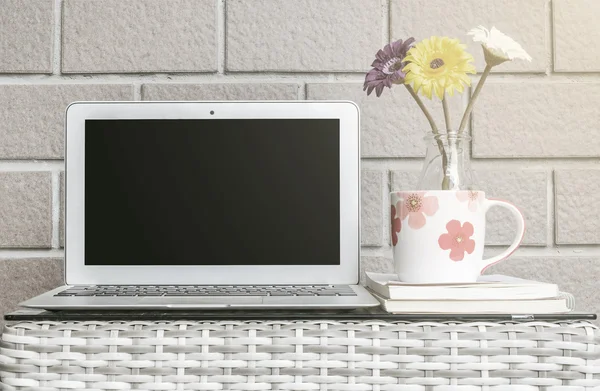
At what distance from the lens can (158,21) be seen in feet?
2.99

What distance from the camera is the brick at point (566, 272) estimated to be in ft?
2.93

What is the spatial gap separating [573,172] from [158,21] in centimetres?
77

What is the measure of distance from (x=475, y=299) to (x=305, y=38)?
0.56m

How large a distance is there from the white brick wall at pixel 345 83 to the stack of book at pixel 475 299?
1.16 feet

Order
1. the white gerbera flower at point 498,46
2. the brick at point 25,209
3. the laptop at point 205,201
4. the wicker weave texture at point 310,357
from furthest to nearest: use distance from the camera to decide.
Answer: the brick at point 25,209, the laptop at point 205,201, the white gerbera flower at point 498,46, the wicker weave texture at point 310,357

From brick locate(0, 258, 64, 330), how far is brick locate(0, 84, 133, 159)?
0.18 meters

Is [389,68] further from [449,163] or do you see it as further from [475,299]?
[475,299]

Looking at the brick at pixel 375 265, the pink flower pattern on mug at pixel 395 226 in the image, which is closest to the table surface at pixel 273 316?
the pink flower pattern on mug at pixel 395 226

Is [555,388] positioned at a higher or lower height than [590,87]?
lower

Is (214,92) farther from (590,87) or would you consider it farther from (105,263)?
(590,87)

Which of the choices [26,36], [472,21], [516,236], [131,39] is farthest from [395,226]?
[26,36]

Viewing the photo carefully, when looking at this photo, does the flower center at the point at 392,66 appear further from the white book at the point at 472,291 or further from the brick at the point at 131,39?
the brick at the point at 131,39

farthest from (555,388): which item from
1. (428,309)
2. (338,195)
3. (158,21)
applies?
(158,21)

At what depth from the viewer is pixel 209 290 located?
2.22ft
